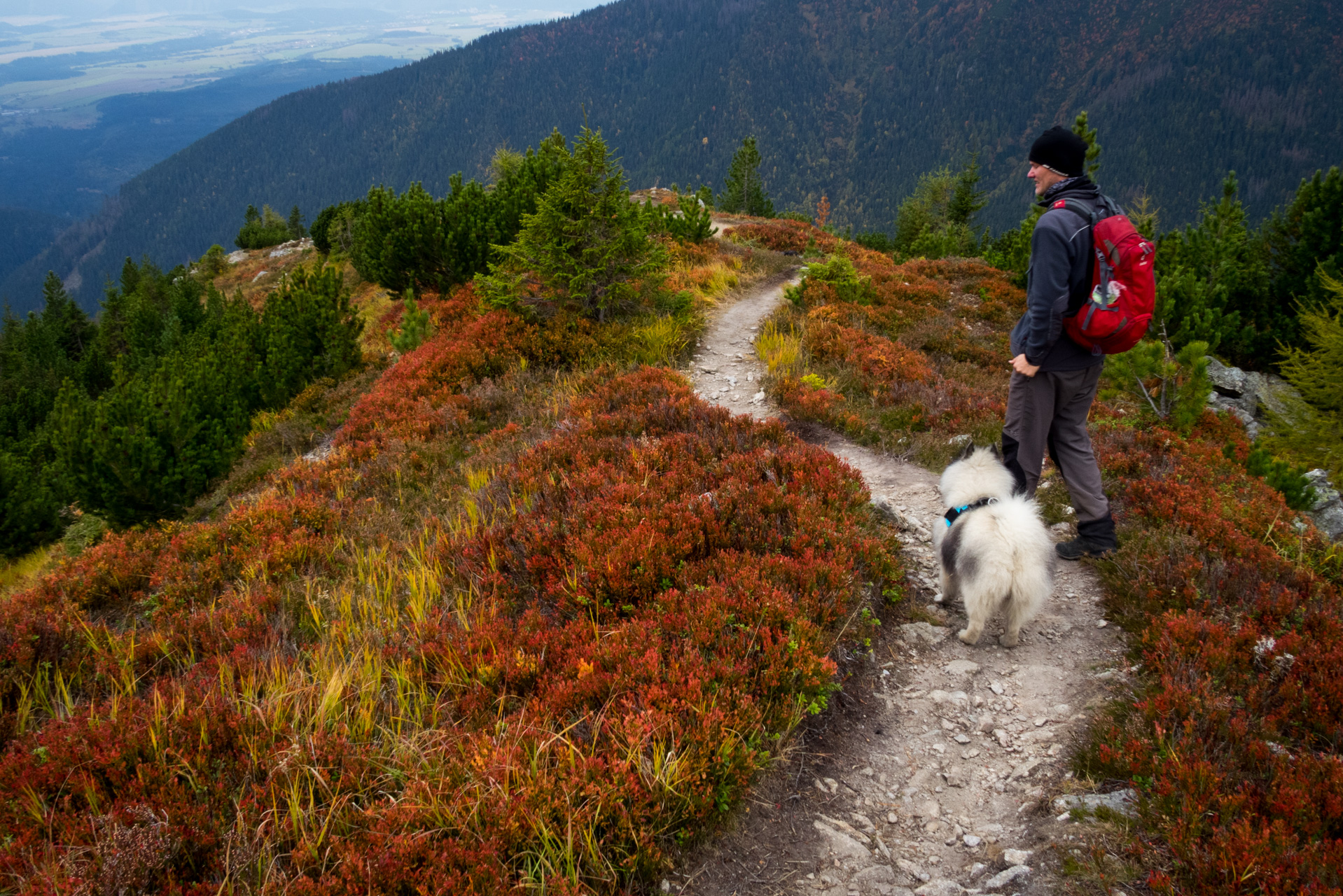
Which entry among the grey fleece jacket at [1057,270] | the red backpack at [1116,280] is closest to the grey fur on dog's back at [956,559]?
the grey fleece jacket at [1057,270]

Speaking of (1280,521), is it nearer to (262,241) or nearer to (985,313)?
(985,313)

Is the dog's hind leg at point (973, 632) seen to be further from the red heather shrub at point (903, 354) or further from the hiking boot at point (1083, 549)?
the red heather shrub at point (903, 354)

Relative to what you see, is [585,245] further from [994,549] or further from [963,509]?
[994,549]

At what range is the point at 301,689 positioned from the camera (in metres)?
3.13

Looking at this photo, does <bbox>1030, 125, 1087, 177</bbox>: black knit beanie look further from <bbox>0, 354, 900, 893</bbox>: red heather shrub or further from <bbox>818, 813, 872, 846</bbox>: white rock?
<bbox>818, 813, 872, 846</bbox>: white rock

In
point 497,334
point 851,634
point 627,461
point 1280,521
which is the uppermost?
point 497,334

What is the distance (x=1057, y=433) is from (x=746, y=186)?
45016mm

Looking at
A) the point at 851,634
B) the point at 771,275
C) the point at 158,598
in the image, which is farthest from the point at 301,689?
the point at 771,275

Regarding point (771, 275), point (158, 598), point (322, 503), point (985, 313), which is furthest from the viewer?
point (771, 275)

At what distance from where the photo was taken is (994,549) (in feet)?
12.8

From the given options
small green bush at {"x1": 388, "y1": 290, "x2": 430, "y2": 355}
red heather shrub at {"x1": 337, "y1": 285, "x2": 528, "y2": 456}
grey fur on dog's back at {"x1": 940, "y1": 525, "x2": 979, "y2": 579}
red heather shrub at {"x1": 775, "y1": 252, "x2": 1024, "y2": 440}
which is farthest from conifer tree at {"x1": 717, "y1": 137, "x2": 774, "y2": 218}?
grey fur on dog's back at {"x1": 940, "y1": 525, "x2": 979, "y2": 579}

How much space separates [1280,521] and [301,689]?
7.89 meters

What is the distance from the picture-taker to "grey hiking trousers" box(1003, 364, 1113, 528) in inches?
186

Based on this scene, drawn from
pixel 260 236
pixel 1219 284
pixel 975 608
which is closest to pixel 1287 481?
pixel 975 608
